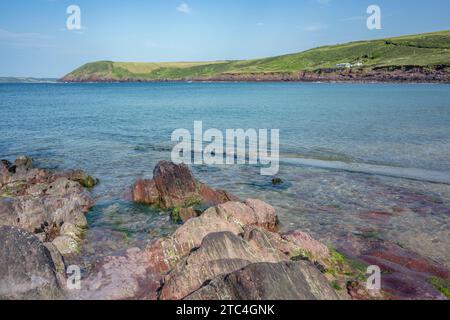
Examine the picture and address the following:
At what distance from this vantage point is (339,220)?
57.5 ft

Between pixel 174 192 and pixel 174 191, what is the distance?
0.06 metres

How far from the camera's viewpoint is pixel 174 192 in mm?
20203

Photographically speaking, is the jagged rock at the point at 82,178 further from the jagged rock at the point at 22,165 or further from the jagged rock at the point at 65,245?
the jagged rock at the point at 65,245

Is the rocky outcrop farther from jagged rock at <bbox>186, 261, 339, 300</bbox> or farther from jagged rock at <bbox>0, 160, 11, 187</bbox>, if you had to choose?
jagged rock at <bbox>0, 160, 11, 187</bbox>

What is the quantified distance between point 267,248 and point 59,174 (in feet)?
56.4

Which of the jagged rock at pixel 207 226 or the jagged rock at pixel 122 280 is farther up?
the jagged rock at pixel 207 226

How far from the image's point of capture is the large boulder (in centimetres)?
988

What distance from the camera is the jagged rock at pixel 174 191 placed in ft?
65.4

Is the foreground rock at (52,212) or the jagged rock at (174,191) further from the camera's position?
the jagged rock at (174,191)

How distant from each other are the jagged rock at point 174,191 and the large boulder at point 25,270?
9.19 metres

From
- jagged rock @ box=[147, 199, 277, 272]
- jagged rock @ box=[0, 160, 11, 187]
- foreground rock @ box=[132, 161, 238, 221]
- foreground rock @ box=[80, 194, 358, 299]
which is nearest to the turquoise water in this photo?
foreground rock @ box=[132, 161, 238, 221]

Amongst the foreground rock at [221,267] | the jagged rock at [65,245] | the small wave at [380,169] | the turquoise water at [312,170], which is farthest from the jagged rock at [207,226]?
the small wave at [380,169]
